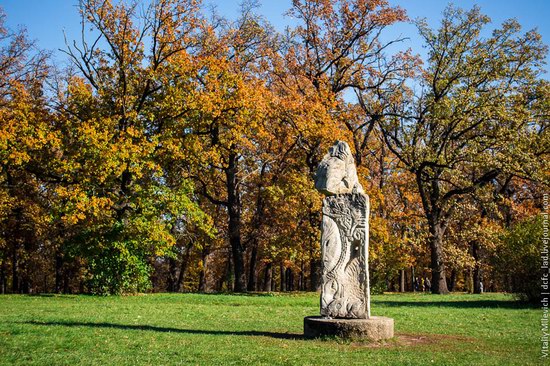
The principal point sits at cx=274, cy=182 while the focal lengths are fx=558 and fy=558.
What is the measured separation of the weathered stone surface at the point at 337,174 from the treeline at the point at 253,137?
9.88 metres

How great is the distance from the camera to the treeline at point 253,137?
950 inches

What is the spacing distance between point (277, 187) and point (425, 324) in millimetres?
15629

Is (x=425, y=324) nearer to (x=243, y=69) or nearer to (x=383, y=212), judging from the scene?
(x=243, y=69)

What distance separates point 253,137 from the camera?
31.8 m

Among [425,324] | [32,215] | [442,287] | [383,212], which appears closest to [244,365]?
[425,324]

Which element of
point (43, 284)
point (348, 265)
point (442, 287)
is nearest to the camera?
point (348, 265)

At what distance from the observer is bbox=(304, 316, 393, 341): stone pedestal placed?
1066 cm

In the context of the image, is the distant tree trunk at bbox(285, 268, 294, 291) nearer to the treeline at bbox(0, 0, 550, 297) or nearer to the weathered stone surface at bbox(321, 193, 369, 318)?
the treeline at bbox(0, 0, 550, 297)

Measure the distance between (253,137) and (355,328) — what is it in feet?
72.2

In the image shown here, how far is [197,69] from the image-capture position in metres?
26.1

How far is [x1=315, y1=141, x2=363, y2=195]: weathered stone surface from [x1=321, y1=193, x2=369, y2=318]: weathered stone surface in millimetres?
197

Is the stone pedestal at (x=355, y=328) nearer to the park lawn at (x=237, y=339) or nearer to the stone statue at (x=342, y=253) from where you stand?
the stone statue at (x=342, y=253)

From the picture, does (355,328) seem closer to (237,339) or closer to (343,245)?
(343,245)

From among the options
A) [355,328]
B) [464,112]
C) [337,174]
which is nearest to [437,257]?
[464,112]
